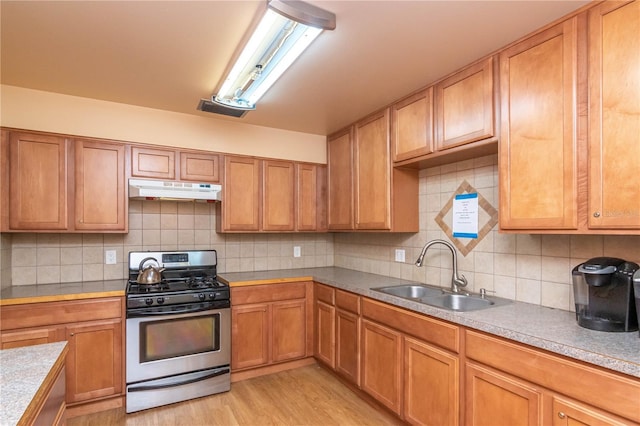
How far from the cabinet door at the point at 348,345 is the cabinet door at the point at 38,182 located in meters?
2.35

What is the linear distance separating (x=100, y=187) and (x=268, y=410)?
87.7 inches

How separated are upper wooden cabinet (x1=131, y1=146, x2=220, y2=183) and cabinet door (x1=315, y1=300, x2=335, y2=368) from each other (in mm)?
1582

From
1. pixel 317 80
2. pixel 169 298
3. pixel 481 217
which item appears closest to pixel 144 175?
pixel 169 298

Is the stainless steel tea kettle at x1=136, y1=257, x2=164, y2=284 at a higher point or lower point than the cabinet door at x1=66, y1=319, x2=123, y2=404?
higher

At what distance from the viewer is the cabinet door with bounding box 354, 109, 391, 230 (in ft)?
9.46

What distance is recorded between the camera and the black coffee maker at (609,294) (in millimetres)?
1477

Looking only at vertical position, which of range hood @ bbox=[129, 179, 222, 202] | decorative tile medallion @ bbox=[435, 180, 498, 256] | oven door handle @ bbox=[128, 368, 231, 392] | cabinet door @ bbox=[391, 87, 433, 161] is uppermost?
cabinet door @ bbox=[391, 87, 433, 161]

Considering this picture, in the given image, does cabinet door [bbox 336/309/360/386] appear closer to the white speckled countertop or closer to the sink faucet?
the white speckled countertop

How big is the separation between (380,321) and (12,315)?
8.23ft

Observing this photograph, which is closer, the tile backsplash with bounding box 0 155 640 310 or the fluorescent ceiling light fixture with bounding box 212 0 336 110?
the fluorescent ceiling light fixture with bounding box 212 0 336 110

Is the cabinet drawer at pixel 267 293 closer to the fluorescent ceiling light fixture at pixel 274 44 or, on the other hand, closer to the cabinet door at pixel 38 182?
the cabinet door at pixel 38 182

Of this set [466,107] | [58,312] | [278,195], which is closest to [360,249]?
[278,195]

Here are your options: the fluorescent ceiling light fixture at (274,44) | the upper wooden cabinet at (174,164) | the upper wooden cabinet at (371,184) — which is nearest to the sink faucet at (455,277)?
the upper wooden cabinet at (371,184)

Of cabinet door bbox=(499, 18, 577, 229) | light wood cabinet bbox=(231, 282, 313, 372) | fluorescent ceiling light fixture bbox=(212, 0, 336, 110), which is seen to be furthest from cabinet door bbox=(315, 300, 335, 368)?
fluorescent ceiling light fixture bbox=(212, 0, 336, 110)
